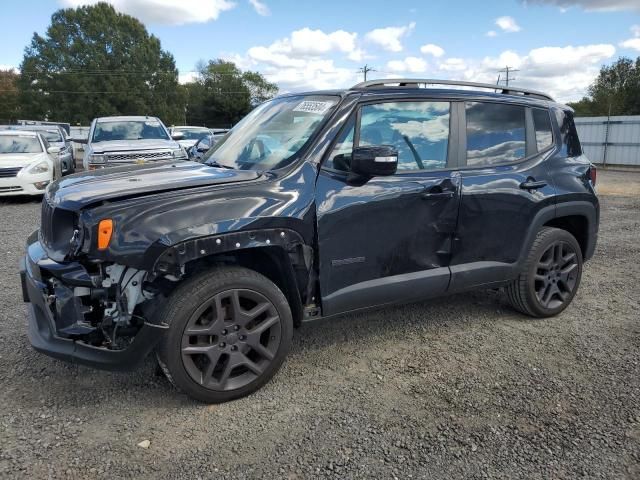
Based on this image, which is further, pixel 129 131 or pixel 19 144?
pixel 129 131

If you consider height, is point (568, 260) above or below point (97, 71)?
below

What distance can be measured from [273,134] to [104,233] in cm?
145

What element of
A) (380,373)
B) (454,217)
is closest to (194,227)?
(380,373)

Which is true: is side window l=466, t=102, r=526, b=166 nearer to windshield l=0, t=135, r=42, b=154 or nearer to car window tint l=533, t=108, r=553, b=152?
car window tint l=533, t=108, r=553, b=152

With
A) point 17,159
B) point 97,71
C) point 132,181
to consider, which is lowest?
point 17,159

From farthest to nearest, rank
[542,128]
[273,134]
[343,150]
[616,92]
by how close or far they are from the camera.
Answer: [616,92] < [542,128] < [273,134] < [343,150]

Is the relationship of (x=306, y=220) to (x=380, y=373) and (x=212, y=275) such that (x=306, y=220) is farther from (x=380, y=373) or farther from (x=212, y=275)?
(x=380, y=373)

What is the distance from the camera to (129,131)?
38.5 ft

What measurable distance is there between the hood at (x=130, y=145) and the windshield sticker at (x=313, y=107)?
778cm

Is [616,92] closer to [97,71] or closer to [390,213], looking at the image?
[390,213]

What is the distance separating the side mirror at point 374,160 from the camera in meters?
3.05

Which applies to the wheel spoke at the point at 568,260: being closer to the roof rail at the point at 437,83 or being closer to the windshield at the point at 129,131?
the roof rail at the point at 437,83

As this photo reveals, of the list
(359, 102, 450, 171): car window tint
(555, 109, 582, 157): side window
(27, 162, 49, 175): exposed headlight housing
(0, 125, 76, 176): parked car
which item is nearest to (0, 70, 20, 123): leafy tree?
(0, 125, 76, 176): parked car

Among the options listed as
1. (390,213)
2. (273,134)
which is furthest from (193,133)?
(390,213)
